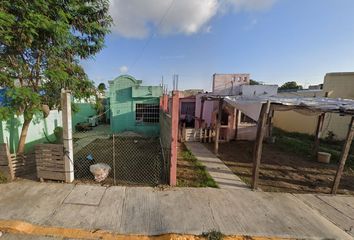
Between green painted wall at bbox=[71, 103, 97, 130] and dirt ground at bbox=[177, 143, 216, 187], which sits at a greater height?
green painted wall at bbox=[71, 103, 97, 130]

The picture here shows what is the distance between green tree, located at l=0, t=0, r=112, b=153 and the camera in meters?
4.79

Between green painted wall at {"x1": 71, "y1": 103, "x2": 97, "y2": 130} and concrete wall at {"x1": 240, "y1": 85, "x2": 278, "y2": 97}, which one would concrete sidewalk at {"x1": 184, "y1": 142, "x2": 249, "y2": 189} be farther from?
green painted wall at {"x1": 71, "y1": 103, "x2": 97, "y2": 130}

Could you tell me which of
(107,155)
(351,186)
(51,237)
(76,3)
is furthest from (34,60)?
(351,186)

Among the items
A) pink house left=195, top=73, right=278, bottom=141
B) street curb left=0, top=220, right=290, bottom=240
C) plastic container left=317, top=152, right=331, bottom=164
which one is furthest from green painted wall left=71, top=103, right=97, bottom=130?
plastic container left=317, top=152, right=331, bottom=164

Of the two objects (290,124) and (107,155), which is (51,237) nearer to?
(107,155)

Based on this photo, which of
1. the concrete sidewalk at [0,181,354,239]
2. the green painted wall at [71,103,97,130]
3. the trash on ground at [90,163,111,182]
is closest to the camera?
the concrete sidewalk at [0,181,354,239]

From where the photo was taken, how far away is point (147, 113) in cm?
1380

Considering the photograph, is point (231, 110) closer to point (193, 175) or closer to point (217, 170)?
point (217, 170)

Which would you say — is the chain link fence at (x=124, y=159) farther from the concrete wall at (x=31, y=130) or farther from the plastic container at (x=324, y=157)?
the plastic container at (x=324, y=157)

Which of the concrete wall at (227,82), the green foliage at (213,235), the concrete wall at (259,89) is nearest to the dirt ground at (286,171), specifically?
the green foliage at (213,235)

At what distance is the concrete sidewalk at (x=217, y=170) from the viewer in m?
5.86

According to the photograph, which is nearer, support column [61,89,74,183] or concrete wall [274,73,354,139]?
support column [61,89,74,183]

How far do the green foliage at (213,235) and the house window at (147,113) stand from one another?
34.9 feet

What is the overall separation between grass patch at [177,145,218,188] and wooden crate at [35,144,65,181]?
143 inches
